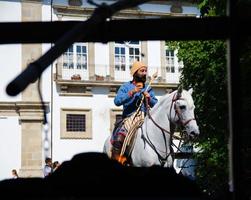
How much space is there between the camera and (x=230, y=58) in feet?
5.96

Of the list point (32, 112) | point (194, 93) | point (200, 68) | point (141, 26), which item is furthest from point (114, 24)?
point (32, 112)

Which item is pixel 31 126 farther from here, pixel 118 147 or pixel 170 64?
pixel 118 147

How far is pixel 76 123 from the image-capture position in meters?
31.9

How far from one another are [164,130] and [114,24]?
6.12m

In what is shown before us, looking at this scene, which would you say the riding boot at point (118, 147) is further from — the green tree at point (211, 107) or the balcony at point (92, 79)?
the balcony at point (92, 79)

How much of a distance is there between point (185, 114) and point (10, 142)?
22.5 m

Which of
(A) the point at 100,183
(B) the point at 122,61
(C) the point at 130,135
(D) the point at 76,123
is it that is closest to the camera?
(A) the point at 100,183

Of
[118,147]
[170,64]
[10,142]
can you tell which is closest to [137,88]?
[118,147]

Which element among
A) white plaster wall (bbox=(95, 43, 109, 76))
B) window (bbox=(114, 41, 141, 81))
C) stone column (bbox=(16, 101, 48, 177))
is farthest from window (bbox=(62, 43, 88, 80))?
stone column (bbox=(16, 101, 48, 177))

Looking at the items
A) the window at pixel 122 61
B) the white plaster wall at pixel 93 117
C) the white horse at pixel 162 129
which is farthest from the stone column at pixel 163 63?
the white horse at pixel 162 129

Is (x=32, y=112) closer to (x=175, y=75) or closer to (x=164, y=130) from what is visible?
(x=175, y=75)

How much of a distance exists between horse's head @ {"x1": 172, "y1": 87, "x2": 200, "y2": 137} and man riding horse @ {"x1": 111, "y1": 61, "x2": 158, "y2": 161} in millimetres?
372

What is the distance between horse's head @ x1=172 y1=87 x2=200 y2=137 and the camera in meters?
8.23

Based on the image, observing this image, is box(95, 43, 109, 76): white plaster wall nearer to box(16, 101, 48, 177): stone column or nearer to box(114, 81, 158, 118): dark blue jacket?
box(16, 101, 48, 177): stone column
